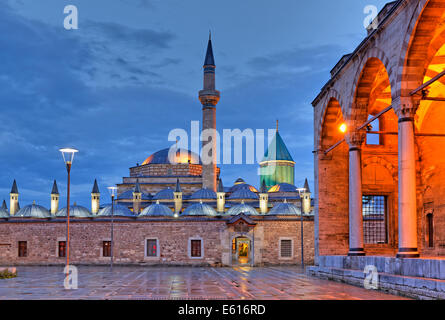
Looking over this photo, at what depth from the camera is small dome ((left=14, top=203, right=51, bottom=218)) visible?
37.1m

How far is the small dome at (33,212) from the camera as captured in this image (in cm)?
3706

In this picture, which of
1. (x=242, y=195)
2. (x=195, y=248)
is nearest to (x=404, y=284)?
(x=195, y=248)

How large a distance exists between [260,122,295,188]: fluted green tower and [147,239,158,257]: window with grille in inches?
1244

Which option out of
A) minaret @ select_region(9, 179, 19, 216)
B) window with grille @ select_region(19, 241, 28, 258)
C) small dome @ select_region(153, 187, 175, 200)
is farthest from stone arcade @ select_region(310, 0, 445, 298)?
minaret @ select_region(9, 179, 19, 216)

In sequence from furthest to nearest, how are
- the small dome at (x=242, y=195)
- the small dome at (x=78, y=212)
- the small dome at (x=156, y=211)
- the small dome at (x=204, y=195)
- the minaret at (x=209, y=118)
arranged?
the small dome at (x=242, y=195) < the minaret at (x=209, y=118) < the small dome at (x=204, y=195) < the small dome at (x=78, y=212) < the small dome at (x=156, y=211)

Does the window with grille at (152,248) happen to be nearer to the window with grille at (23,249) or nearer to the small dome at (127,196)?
the window with grille at (23,249)

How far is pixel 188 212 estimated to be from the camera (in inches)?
1383

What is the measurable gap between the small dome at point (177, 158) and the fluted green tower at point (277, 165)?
8.68 meters

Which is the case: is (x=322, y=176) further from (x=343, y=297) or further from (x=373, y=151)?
(x=343, y=297)

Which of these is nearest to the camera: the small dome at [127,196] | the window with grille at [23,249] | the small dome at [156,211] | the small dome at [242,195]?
the window with grille at [23,249]

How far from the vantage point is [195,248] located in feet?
101

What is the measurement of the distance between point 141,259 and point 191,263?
308 centimetres

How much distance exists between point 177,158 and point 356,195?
4308 centimetres

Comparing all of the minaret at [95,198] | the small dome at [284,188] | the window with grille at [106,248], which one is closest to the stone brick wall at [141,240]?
the window with grille at [106,248]
